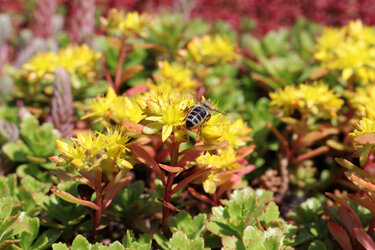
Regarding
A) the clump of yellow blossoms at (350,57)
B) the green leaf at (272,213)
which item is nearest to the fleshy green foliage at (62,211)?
the green leaf at (272,213)

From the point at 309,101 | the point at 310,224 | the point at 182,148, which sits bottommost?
the point at 310,224

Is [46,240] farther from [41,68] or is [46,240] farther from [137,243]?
[41,68]

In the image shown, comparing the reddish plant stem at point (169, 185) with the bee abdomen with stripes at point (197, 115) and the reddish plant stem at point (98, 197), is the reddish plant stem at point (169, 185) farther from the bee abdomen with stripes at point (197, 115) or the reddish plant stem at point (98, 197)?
the reddish plant stem at point (98, 197)

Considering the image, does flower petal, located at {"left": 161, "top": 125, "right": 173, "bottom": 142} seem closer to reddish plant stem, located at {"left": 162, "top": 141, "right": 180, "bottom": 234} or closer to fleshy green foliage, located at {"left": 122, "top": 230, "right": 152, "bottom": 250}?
reddish plant stem, located at {"left": 162, "top": 141, "right": 180, "bottom": 234}

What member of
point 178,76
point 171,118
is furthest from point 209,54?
point 171,118

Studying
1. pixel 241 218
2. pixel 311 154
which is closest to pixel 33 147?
pixel 241 218

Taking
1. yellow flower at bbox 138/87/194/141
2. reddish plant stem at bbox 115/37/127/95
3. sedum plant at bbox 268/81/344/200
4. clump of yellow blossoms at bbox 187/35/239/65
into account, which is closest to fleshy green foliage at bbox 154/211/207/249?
yellow flower at bbox 138/87/194/141

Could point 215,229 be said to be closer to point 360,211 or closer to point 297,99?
point 360,211
